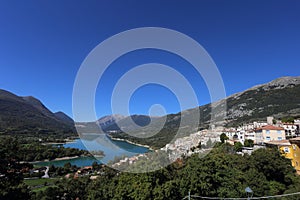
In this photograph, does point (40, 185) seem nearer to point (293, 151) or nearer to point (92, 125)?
point (92, 125)

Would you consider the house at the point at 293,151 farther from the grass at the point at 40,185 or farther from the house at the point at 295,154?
the grass at the point at 40,185

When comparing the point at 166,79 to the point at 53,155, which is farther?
the point at 53,155

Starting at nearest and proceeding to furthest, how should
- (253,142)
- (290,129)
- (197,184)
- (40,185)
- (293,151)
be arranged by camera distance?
(197,184), (293,151), (40,185), (253,142), (290,129)

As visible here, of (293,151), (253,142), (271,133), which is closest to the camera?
(293,151)

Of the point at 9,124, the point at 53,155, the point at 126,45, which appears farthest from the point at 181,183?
the point at 9,124

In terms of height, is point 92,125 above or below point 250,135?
below

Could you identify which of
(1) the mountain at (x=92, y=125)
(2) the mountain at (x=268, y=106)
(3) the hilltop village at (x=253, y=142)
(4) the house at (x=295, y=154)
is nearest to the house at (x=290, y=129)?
(3) the hilltop village at (x=253, y=142)

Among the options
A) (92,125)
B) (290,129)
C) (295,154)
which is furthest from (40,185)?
(290,129)

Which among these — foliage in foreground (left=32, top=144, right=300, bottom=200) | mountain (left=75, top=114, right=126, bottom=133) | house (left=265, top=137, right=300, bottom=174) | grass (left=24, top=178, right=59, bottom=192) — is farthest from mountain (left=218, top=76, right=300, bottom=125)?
mountain (left=75, top=114, right=126, bottom=133)

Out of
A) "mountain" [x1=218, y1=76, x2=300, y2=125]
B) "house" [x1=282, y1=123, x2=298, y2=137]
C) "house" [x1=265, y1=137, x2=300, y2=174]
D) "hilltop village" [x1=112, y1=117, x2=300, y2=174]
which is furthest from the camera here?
"mountain" [x1=218, y1=76, x2=300, y2=125]

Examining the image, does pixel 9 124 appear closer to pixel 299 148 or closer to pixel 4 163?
pixel 4 163

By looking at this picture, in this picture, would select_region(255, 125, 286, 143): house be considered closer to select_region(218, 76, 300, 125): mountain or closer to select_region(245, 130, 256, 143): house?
select_region(245, 130, 256, 143): house
